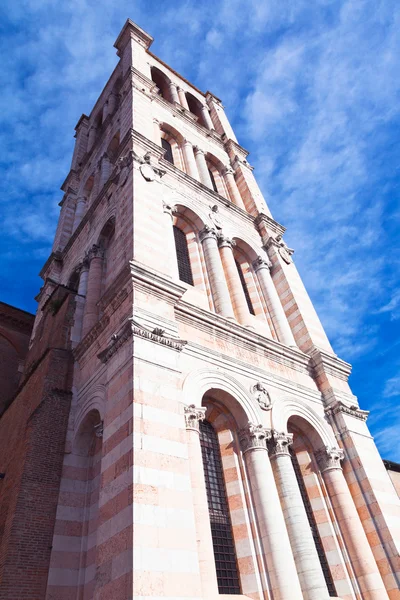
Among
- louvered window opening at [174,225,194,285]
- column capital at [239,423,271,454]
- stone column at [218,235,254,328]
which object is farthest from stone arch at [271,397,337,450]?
louvered window opening at [174,225,194,285]

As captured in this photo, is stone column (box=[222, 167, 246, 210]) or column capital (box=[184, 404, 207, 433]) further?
stone column (box=[222, 167, 246, 210])

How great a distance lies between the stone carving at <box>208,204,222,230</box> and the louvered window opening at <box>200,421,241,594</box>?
8.68 meters

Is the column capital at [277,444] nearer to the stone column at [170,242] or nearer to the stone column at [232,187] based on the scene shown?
the stone column at [170,242]

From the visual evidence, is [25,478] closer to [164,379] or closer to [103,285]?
[164,379]

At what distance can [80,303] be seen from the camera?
50.8 feet

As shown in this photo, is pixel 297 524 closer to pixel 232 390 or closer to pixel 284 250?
pixel 232 390

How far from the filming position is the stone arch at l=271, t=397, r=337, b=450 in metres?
13.0

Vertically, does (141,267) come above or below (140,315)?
above

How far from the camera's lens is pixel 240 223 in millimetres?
19688

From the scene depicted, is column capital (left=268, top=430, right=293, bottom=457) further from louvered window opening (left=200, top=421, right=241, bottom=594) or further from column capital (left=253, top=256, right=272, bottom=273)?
column capital (left=253, top=256, right=272, bottom=273)

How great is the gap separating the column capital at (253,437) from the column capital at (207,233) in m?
7.97

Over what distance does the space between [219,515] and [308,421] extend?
170 inches

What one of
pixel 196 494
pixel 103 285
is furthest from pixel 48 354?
pixel 196 494

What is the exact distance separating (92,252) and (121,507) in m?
11.2
